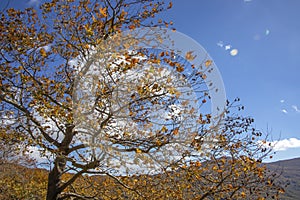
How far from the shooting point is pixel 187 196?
795 cm

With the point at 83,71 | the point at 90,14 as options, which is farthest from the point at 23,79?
the point at 90,14

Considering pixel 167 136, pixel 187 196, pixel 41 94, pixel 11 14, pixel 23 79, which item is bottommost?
pixel 187 196

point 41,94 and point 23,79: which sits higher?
point 23,79

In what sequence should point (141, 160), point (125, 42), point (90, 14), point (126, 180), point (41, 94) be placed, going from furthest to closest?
point (90, 14) → point (126, 180) → point (41, 94) → point (125, 42) → point (141, 160)

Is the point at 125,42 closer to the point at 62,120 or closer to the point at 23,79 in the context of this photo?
the point at 62,120

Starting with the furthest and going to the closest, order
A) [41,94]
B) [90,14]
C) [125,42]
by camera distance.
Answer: [90,14] → [41,94] → [125,42]

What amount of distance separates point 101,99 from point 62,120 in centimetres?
127

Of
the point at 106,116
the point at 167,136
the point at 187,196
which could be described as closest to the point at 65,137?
the point at 106,116

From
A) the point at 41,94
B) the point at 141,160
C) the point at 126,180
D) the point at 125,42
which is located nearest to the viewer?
the point at 141,160

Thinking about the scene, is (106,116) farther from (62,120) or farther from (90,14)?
(90,14)

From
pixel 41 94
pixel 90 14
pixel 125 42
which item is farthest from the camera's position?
pixel 90 14

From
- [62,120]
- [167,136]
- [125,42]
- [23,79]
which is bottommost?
[167,136]

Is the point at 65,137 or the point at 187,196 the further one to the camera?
the point at 65,137

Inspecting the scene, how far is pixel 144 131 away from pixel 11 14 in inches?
235
